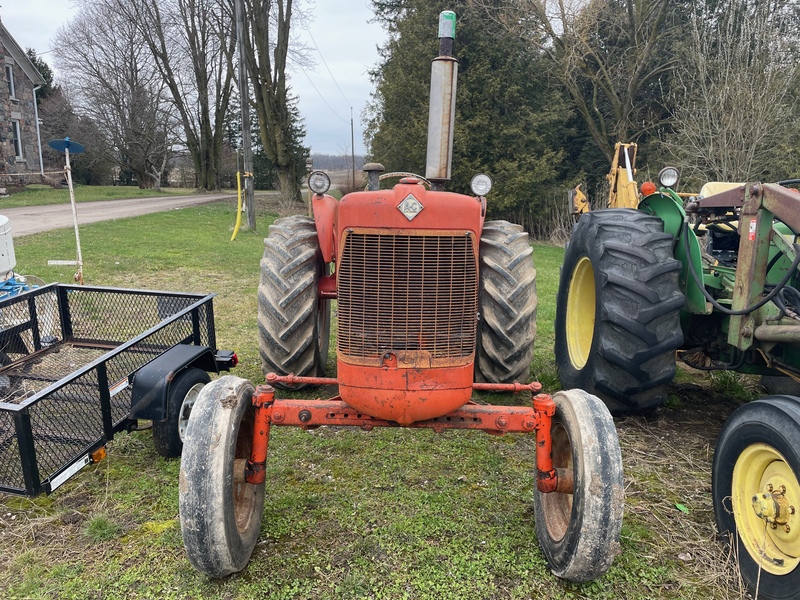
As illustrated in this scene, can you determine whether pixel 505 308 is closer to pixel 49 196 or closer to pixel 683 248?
pixel 683 248

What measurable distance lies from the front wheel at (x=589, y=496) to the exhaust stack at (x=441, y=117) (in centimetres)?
167

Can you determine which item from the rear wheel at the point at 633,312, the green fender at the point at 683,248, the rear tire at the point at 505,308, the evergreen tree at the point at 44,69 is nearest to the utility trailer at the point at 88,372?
the rear tire at the point at 505,308

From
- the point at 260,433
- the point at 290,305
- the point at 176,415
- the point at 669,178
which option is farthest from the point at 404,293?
the point at 669,178

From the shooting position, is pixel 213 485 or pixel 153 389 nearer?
pixel 213 485

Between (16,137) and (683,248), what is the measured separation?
30881mm

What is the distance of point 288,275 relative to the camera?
375 centimetres

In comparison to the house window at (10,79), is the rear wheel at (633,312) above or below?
below

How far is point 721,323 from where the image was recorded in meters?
3.55

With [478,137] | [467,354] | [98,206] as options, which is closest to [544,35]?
[478,137]

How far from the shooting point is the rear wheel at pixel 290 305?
3709 millimetres

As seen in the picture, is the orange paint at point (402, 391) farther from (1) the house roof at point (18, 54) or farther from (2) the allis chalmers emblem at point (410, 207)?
(1) the house roof at point (18, 54)

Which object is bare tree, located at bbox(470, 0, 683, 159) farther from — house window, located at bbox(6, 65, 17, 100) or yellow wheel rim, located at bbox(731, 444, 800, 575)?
house window, located at bbox(6, 65, 17, 100)

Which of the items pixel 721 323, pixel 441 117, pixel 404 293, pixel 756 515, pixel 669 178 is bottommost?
pixel 756 515

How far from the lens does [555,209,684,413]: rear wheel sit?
319 centimetres
